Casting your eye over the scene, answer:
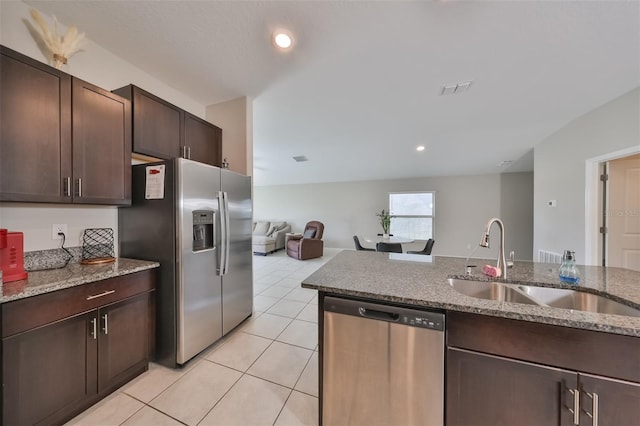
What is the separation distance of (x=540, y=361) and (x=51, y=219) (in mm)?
3087

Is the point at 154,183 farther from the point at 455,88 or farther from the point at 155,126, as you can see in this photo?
the point at 455,88

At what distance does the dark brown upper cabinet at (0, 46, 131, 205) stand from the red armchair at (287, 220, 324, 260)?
13.7 ft

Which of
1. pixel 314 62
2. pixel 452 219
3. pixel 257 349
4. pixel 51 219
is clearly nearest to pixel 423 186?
pixel 452 219

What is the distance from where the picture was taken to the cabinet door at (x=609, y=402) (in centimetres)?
81

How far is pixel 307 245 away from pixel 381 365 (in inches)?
186

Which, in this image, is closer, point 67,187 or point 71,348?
point 71,348

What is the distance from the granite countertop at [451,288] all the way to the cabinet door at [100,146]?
5.78 feet

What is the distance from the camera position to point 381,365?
1.09 meters

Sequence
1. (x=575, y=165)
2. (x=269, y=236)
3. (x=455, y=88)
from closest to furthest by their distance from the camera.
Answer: (x=455, y=88), (x=575, y=165), (x=269, y=236)

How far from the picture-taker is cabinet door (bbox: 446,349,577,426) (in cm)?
88

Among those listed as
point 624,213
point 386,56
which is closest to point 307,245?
point 386,56

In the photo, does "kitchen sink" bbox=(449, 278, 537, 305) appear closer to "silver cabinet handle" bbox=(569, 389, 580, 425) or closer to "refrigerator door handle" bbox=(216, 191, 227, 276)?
"silver cabinet handle" bbox=(569, 389, 580, 425)

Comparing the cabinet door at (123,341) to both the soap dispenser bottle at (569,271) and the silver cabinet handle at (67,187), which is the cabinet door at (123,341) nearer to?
the silver cabinet handle at (67,187)

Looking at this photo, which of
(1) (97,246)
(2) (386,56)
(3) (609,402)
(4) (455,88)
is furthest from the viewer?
(4) (455,88)
